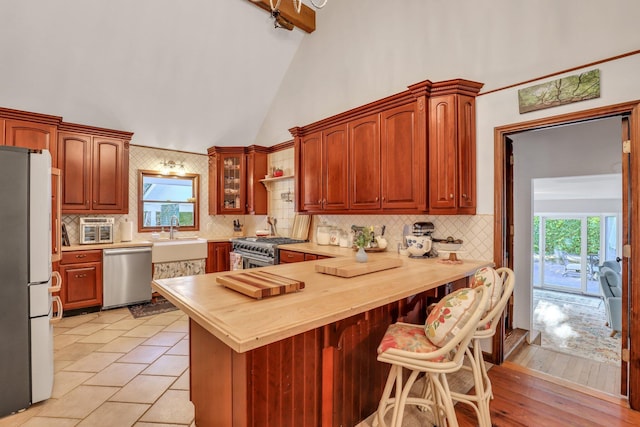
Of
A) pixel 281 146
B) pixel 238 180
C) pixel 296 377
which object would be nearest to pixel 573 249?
pixel 281 146

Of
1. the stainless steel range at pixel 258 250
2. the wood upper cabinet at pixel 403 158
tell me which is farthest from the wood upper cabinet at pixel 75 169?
the wood upper cabinet at pixel 403 158

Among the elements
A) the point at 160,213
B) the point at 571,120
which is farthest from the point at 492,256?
the point at 160,213

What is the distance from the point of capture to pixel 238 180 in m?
5.57

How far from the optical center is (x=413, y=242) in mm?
2934

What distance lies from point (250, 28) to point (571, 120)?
4.15 meters

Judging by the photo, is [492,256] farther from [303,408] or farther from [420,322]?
[303,408]

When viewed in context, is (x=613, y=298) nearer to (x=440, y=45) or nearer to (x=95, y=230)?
(x=440, y=45)

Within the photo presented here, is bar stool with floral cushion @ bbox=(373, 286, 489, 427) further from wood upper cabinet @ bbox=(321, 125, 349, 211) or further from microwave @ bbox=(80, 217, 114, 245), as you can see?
microwave @ bbox=(80, 217, 114, 245)

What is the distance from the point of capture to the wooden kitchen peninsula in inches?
46.6

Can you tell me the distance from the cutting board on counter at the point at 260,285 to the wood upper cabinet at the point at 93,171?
3.69 m

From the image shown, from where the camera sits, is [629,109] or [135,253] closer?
[629,109]

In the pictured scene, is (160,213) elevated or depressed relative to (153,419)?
elevated

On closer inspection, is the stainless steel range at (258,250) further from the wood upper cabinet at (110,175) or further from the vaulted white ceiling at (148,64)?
the vaulted white ceiling at (148,64)

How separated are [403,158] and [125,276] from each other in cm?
401
